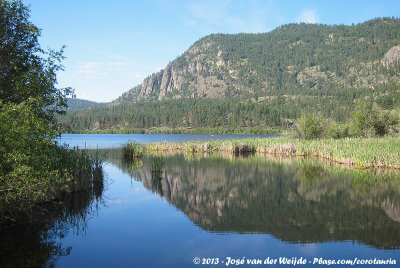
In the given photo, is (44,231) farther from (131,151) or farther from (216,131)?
(216,131)

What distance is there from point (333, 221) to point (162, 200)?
847 cm

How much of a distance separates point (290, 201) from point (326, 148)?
62.9ft

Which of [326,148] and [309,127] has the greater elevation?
[309,127]

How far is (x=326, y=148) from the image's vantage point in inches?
1303

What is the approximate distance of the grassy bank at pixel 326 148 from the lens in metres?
25.1

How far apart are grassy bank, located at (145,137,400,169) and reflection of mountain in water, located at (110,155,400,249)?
2656mm

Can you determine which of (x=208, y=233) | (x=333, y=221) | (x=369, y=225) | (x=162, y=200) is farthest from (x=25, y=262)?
(x=369, y=225)

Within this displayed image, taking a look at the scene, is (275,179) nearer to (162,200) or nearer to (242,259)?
(162,200)

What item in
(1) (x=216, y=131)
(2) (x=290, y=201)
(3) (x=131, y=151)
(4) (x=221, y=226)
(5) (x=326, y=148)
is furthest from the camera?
(1) (x=216, y=131)

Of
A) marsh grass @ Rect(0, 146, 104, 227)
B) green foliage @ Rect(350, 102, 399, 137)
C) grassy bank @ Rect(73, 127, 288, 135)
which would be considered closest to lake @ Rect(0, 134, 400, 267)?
marsh grass @ Rect(0, 146, 104, 227)

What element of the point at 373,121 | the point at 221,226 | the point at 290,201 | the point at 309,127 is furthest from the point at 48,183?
the point at 373,121

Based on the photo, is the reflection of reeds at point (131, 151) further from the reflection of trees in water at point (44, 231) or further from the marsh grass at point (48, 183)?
the reflection of trees in water at point (44, 231)

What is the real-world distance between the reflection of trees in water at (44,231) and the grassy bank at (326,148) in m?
20.8

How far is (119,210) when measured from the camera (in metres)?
14.9
